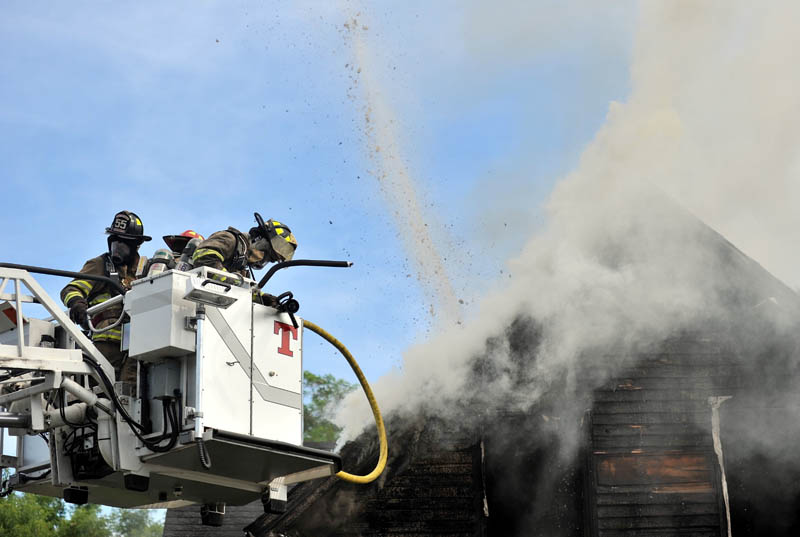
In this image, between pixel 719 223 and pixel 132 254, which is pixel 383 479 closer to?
pixel 132 254

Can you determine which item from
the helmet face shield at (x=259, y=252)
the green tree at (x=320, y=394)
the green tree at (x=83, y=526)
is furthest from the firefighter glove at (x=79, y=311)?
the green tree at (x=320, y=394)

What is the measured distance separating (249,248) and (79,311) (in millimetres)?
1468

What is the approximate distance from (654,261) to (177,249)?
591 centimetres

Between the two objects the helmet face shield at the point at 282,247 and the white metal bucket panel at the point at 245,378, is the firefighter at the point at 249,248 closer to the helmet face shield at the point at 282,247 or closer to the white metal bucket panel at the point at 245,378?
the helmet face shield at the point at 282,247

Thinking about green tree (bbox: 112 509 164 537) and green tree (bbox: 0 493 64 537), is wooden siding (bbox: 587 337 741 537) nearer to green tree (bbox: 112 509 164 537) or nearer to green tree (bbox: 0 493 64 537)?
green tree (bbox: 0 493 64 537)

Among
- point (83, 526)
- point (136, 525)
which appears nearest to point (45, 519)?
point (83, 526)

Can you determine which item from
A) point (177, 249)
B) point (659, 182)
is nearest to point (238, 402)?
point (177, 249)

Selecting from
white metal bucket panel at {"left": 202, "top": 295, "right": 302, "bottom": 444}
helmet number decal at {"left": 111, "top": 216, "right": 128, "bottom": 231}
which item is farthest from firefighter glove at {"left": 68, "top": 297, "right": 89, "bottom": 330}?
white metal bucket panel at {"left": 202, "top": 295, "right": 302, "bottom": 444}

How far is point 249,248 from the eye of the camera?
8547 millimetres

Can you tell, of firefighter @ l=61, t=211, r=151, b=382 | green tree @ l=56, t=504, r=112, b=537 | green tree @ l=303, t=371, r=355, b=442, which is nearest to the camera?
firefighter @ l=61, t=211, r=151, b=382

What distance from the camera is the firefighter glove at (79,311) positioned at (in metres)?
8.55

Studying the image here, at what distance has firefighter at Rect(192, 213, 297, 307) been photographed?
811cm

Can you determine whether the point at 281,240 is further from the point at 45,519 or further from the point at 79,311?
the point at 45,519

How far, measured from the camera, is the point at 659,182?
14008mm
